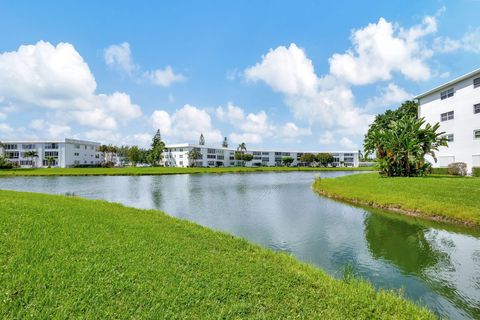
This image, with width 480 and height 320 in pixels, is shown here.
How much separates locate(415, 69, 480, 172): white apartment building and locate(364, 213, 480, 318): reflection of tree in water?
25.5 m

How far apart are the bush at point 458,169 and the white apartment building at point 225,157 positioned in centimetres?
9224

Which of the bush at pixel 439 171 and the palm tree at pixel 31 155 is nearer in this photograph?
the bush at pixel 439 171

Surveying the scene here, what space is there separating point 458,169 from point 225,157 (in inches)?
4196

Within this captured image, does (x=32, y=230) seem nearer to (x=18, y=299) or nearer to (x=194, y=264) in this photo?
(x=18, y=299)

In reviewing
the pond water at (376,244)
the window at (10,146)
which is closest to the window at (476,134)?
the pond water at (376,244)

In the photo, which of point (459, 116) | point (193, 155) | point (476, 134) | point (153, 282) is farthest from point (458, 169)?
point (193, 155)

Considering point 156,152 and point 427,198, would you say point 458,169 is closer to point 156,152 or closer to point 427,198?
point 427,198

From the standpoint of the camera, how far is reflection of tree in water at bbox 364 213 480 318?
8.13m

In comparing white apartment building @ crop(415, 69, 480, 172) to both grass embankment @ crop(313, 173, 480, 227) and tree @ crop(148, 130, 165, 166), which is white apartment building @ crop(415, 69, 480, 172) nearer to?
grass embankment @ crop(313, 173, 480, 227)

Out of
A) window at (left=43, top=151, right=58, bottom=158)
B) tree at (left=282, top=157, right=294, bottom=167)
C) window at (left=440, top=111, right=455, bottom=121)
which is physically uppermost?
window at (left=440, top=111, right=455, bottom=121)

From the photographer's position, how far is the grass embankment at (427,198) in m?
16.5

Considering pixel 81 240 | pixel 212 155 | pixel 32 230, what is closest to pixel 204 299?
pixel 81 240

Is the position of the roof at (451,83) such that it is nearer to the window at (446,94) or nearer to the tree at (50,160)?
the window at (446,94)

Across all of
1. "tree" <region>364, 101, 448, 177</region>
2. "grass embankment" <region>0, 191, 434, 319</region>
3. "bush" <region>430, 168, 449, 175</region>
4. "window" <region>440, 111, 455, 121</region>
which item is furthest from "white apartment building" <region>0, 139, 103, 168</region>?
"window" <region>440, 111, 455, 121</region>
